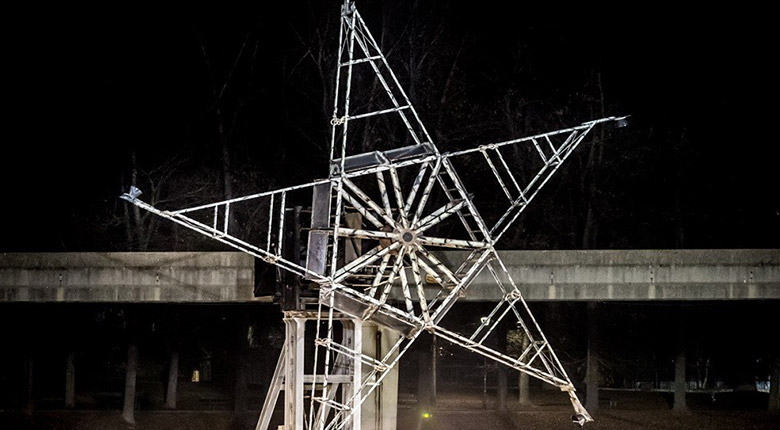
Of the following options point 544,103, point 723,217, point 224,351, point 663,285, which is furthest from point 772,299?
point 224,351

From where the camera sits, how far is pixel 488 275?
2161cm

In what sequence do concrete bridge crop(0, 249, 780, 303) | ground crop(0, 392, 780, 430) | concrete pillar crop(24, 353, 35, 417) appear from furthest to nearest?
1. concrete pillar crop(24, 353, 35, 417)
2. ground crop(0, 392, 780, 430)
3. concrete bridge crop(0, 249, 780, 303)

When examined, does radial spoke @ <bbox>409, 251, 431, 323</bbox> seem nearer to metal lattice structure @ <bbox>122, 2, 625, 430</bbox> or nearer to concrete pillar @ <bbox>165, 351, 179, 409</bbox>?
metal lattice structure @ <bbox>122, 2, 625, 430</bbox>

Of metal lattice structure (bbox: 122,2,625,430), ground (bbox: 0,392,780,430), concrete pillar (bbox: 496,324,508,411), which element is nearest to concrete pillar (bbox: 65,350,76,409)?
ground (bbox: 0,392,780,430)

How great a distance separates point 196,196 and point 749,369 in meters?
26.2

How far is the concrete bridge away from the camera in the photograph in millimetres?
21359

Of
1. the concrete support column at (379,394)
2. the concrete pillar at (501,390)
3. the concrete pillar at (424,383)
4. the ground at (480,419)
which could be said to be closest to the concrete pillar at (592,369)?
the ground at (480,419)

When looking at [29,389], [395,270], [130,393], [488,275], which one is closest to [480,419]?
[130,393]

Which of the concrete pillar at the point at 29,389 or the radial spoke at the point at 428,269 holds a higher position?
the radial spoke at the point at 428,269

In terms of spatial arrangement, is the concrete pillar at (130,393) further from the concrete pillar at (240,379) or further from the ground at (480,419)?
the concrete pillar at (240,379)

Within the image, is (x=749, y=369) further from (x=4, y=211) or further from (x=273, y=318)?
(x=4, y=211)

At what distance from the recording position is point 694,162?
35531mm

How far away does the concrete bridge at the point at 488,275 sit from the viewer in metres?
21.4

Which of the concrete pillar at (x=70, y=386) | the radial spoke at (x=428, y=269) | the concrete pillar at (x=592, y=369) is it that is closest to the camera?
the radial spoke at (x=428, y=269)
